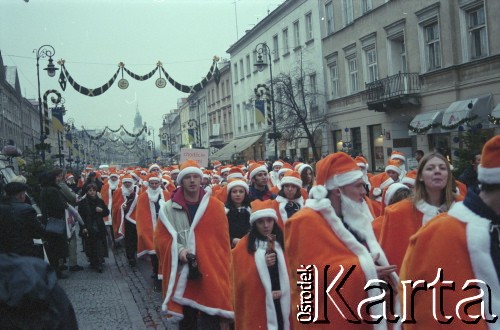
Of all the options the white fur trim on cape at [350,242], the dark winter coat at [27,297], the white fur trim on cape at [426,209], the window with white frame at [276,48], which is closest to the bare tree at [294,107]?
the window with white frame at [276,48]

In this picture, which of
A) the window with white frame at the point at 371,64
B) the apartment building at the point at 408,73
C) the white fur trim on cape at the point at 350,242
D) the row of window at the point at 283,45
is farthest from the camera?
the row of window at the point at 283,45

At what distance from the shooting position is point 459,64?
22.5 metres

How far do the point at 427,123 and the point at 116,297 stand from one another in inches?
645

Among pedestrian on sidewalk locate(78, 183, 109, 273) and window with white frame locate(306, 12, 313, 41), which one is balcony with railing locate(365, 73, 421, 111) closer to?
window with white frame locate(306, 12, 313, 41)

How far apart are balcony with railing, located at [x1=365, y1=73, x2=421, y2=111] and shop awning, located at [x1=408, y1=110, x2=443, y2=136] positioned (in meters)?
0.94

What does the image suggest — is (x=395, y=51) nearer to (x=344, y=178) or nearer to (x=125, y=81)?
(x=125, y=81)

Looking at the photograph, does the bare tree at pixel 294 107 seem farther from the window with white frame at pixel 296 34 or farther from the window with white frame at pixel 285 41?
the window with white frame at pixel 285 41

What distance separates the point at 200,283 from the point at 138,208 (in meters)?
5.10

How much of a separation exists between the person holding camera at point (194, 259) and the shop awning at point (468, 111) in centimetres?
1509

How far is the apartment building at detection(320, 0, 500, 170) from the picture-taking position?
69.8 feet

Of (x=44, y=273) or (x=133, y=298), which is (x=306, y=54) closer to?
(x=133, y=298)

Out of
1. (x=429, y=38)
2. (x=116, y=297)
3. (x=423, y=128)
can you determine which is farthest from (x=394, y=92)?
(x=116, y=297)

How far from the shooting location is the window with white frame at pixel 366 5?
2930 cm

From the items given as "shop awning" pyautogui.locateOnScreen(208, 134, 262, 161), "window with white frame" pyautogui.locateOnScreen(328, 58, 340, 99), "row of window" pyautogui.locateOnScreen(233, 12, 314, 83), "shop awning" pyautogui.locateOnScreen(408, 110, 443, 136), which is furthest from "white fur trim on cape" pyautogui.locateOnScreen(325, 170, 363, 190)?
"shop awning" pyautogui.locateOnScreen(208, 134, 262, 161)
